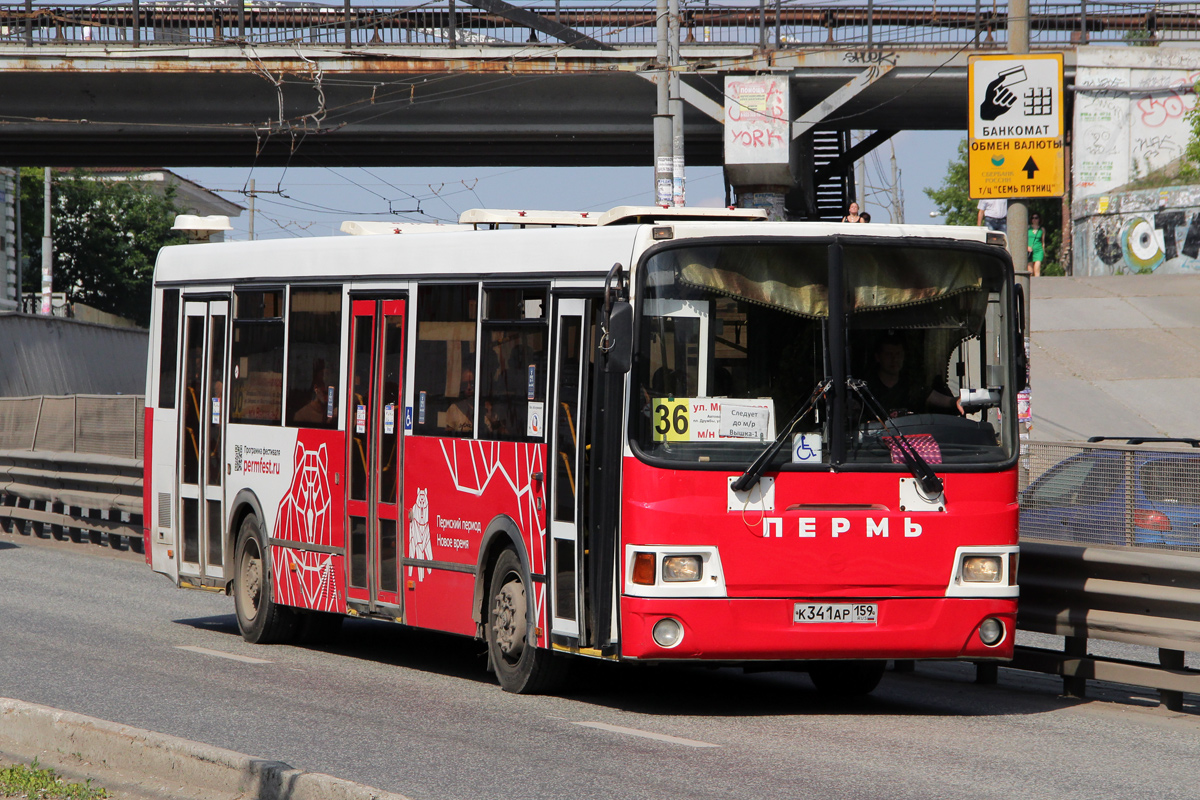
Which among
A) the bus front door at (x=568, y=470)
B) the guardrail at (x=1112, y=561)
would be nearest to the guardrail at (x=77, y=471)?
the bus front door at (x=568, y=470)

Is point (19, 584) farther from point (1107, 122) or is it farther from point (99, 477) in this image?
point (1107, 122)

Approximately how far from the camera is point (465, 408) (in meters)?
9.80

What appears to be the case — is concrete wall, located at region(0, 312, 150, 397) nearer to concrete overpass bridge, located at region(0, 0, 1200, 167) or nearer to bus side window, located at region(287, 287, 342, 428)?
concrete overpass bridge, located at region(0, 0, 1200, 167)

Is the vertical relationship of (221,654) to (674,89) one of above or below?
below

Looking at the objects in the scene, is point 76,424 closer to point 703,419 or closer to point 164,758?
point 703,419

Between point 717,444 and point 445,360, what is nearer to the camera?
point 717,444

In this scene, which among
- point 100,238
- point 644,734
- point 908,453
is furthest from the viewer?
point 100,238

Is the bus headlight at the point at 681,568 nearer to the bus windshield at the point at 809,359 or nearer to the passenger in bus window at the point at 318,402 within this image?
the bus windshield at the point at 809,359

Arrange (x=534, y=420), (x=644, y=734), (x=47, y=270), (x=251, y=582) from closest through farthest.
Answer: (x=644, y=734) < (x=534, y=420) < (x=251, y=582) < (x=47, y=270)

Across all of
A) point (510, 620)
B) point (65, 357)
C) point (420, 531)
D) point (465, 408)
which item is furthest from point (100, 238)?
point (510, 620)

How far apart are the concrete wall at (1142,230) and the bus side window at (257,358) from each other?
34.5m

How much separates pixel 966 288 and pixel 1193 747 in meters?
2.63

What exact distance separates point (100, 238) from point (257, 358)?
7611cm

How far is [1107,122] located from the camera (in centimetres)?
4219
